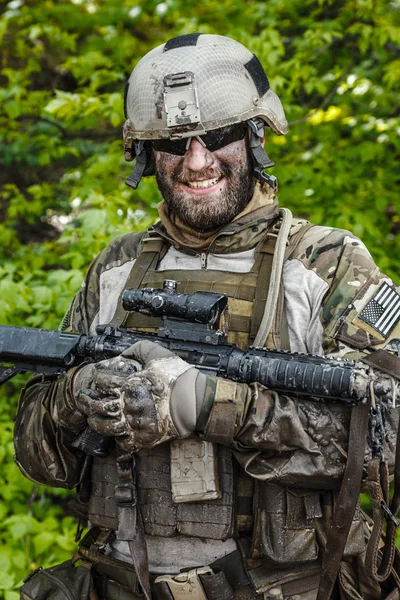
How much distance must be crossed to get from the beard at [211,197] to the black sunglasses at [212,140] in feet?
0.19

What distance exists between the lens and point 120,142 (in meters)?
5.20

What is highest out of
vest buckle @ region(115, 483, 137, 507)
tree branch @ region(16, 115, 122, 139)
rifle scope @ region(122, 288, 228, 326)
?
rifle scope @ region(122, 288, 228, 326)

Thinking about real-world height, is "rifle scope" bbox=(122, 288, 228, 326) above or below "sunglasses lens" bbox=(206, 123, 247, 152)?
below

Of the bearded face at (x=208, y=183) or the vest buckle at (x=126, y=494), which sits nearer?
the vest buckle at (x=126, y=494)

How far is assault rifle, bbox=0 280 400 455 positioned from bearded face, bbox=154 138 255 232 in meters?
0.35

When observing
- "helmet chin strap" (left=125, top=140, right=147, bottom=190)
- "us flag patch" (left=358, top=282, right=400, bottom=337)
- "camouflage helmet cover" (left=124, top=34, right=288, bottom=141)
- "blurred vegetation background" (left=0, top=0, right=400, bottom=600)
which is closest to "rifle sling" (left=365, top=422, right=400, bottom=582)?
"us flag patch" (left=358, top=282, right=400, bottom=337)

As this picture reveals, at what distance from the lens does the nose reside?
2721mm

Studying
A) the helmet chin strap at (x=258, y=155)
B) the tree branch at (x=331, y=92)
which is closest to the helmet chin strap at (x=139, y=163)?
the helmet chin strap at (x=258, y=155)

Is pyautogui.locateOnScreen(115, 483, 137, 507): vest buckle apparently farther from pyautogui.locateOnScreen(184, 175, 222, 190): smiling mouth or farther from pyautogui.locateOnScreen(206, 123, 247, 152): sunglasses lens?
pyautogui.locateOnScreen(206, 123, 247, 152): sunglasses lens

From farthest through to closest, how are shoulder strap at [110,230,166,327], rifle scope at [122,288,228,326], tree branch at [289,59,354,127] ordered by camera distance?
tree branch at [289,59,354,127]
shoulder strap at [110,230,166,327]
rifle scope at [122,288,228,326]

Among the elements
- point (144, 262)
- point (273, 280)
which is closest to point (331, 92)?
point (144, 262)

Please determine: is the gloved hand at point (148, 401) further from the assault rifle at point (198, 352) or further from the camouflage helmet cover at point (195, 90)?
the camouflage helmet cover at point (195, 90)

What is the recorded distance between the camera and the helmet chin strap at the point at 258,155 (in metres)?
2.78

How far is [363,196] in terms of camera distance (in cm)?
504
